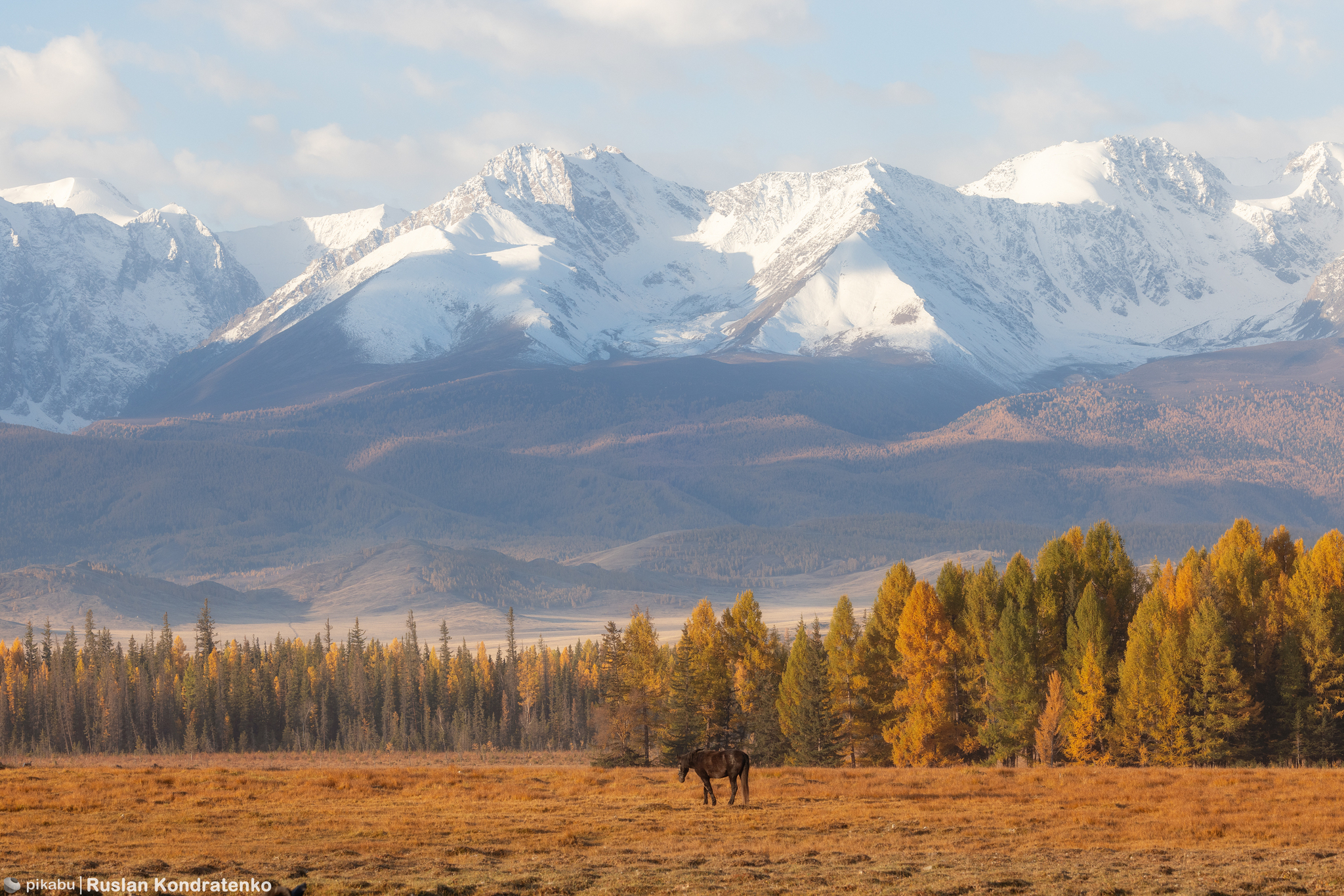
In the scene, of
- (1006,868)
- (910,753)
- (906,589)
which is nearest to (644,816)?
(1006,868)

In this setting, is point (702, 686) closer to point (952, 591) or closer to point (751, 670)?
point (751, 670)

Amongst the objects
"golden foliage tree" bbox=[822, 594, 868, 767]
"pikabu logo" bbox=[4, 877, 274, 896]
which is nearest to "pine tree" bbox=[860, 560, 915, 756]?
"golden foliage tree" bbox=[822, 594, 868, 767]

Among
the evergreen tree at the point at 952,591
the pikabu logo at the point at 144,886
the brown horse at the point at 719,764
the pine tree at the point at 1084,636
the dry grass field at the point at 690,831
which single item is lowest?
the dry grass field at the point at 690,831

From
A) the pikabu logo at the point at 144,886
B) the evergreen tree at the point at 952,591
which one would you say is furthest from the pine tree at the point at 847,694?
the pikabu logo at the point at 144,886

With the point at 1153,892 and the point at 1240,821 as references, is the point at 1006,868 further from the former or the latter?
the point at 1240,821

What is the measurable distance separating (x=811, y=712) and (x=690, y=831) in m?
45.1

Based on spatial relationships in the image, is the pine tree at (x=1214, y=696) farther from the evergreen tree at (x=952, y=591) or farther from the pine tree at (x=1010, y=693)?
the evergreen tree at (x=952, y=591)

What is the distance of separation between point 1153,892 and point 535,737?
13418cm

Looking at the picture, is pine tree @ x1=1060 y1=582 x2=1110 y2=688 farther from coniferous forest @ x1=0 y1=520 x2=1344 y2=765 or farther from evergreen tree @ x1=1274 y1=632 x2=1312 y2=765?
evergreen tree @ x1=1274 y1=632 x2=1312 y2=765

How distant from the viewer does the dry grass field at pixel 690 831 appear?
3678 cm

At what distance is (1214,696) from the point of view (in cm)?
8056

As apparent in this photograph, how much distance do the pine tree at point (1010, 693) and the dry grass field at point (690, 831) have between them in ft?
53.9

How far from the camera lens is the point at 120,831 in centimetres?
4550

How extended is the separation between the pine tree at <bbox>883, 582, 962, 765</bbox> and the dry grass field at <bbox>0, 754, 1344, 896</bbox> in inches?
764
